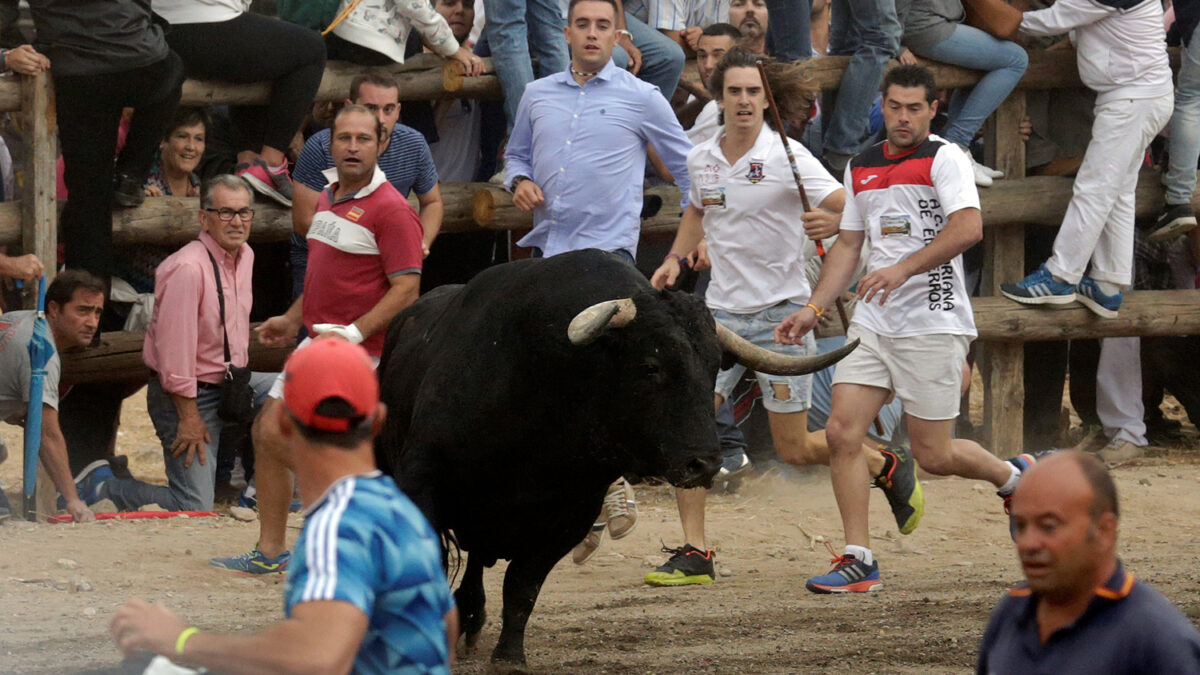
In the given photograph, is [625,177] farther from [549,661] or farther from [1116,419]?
[1116,419]

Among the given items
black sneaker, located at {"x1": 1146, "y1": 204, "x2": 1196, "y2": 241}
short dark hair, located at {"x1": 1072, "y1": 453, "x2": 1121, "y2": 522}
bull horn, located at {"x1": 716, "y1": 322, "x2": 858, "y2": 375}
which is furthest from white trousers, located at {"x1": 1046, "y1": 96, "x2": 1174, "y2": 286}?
short dark hair, located at {"x1": 1072, "y1": 453, "x2": 1121, "y2": 522}

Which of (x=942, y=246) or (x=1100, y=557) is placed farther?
(x=942, y=246)

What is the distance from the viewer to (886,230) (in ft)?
24.8

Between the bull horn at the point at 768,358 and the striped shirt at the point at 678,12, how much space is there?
4268 millimetres

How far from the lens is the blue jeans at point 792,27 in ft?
34.3

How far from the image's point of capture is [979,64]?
34.9 feet

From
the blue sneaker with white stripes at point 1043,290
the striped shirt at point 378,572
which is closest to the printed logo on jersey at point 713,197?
the blue sneaker with white stripes at point 1043,290

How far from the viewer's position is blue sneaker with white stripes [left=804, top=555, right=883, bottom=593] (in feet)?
24.9

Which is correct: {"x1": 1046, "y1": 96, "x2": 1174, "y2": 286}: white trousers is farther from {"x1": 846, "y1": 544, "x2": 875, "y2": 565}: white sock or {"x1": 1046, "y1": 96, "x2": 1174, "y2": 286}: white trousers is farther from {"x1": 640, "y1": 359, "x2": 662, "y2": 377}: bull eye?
{"x1": 640, "y1": 359, "x2": 662, "y2": 377}: bull eye

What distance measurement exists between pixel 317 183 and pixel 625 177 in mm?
1669

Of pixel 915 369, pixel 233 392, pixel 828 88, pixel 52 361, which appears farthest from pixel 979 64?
pixel 52 361

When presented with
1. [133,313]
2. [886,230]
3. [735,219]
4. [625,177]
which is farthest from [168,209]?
[886,230]

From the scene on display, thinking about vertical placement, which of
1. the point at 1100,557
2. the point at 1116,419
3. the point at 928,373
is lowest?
the point at 1116,419

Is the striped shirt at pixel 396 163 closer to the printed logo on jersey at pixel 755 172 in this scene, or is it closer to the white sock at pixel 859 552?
the printed logo on jersey at pixel 755 172
